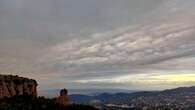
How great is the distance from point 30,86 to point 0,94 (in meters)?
24.4

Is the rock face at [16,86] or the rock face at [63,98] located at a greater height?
the rock face at [16,86]

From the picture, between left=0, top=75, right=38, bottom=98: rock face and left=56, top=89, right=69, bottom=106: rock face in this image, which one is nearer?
left=56, top=89, right=69, bottom=106: rock face

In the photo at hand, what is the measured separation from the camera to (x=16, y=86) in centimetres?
17788

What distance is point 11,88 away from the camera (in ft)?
569

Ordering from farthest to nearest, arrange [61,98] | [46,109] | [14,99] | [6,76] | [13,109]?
[6,76], [61,98], [14,99], [46,109], [13,109]

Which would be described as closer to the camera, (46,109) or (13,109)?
(13,109)

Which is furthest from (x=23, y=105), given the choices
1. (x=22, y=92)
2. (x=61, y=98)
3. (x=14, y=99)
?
(x=22, y=92)

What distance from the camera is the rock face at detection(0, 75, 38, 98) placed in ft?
558

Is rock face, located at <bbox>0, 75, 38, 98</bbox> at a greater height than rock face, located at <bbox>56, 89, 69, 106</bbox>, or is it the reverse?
rock face, located at <bbox>0, 75, 38, 98</bbox>

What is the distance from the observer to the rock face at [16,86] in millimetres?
170150

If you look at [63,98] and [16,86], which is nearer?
[63,98]

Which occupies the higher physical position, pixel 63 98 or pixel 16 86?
pixel 16 86

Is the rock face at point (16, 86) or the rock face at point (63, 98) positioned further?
the rock face at point (16, 86)

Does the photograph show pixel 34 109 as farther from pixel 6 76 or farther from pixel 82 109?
pixel 6 76
